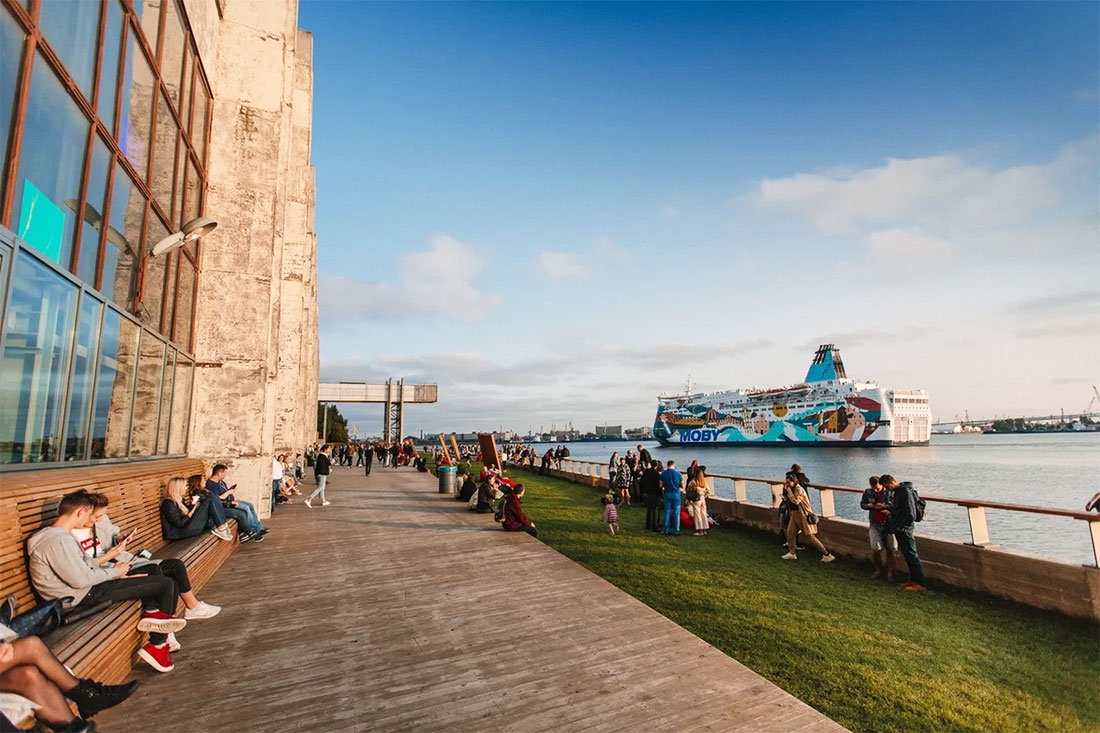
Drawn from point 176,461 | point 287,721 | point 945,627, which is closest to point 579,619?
point 287,721

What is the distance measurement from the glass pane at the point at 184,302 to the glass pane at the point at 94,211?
399cm

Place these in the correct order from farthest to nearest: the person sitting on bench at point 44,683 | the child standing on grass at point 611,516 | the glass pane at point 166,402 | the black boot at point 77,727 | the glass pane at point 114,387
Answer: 1. the child standing on grass at point 611,516
2. the glass pane at point 166,402
3. the glass pane at point 114,387
4. the black boot at point 77,727
5. the person sitting on bench at point 44,683

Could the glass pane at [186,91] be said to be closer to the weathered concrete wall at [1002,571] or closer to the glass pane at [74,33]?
the glass pane at [74,33]

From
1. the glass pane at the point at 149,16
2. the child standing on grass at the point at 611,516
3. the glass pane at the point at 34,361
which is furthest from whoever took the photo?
the child standing on grass at the point at 611,516

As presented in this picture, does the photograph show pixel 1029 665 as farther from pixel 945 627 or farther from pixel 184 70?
pixel 184 70

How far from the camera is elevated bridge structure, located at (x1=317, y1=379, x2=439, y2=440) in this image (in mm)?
62250

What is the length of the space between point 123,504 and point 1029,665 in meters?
9.67

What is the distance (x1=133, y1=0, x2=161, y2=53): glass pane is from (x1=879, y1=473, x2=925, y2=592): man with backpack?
13.5 metres

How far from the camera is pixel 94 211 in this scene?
6984 millimetres

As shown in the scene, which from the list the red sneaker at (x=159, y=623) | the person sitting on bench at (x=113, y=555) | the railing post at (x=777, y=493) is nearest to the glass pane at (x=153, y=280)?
the person sitting on bench at (x=113, y=555)

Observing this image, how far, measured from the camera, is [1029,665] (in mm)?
5172

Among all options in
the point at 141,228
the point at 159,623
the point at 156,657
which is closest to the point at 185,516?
the point at 159,623

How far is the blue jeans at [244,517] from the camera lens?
376 inches

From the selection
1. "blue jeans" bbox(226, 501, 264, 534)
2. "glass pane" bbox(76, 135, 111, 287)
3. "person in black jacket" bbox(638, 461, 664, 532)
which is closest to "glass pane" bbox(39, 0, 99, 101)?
"glass pane" bbox(76, 135, 111, 287)
